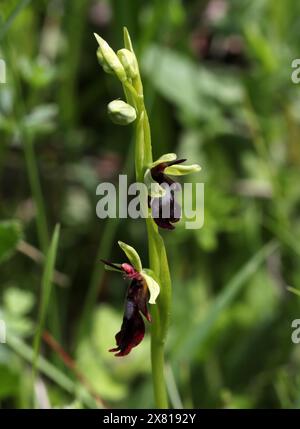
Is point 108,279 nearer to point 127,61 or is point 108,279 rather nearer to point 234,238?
point 234,238

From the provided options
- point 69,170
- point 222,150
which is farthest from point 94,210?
point 222,150

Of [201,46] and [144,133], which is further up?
[201,46]

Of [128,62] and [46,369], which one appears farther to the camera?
[46,369]

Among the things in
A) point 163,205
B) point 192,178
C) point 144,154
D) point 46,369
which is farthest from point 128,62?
point 192,178

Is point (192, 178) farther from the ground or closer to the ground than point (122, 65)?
farther from the ground

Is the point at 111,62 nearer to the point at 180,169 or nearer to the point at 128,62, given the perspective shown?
the point at 128,62
